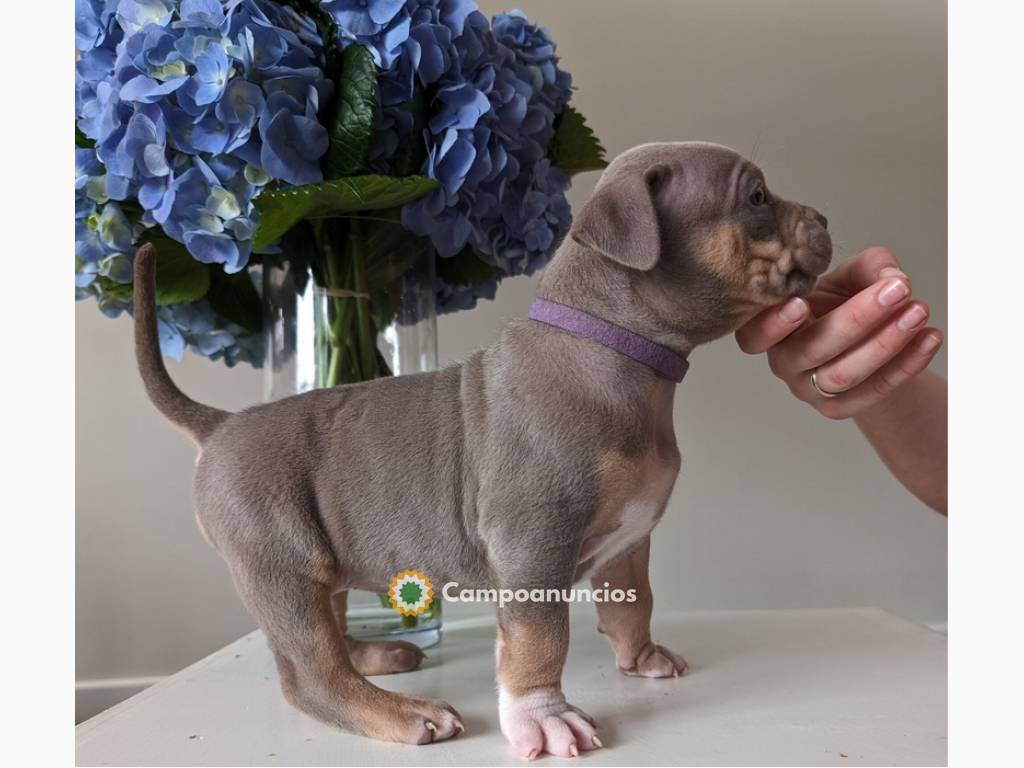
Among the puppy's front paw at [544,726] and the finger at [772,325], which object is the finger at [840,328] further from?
the puppy's front paw at [544,726]

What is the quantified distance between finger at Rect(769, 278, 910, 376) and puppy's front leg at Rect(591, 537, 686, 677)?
0.92ft

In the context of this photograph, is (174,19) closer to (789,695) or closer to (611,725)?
(611,725)

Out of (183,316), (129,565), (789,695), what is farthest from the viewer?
(129,565)

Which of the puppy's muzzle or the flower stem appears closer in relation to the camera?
the puppy's muzzle

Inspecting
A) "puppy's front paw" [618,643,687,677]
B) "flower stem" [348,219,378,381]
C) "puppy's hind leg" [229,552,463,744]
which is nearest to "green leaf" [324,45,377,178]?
"flower stem" [348,219,378,381]

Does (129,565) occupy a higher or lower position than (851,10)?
lower

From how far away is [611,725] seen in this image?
872mm

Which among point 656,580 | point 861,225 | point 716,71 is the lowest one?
point 656,580

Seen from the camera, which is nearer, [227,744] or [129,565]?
[227,744]

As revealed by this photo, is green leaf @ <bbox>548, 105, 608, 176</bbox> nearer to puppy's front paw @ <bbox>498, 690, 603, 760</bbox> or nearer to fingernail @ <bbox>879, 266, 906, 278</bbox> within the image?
fingernail @ <bbox>879, 266, 906, 278</bbox>

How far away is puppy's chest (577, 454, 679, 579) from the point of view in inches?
32.3

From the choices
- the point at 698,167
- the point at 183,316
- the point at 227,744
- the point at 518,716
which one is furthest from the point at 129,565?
the point at 698,167

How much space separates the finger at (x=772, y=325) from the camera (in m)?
0.90

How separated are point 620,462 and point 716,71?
4.14 feet
